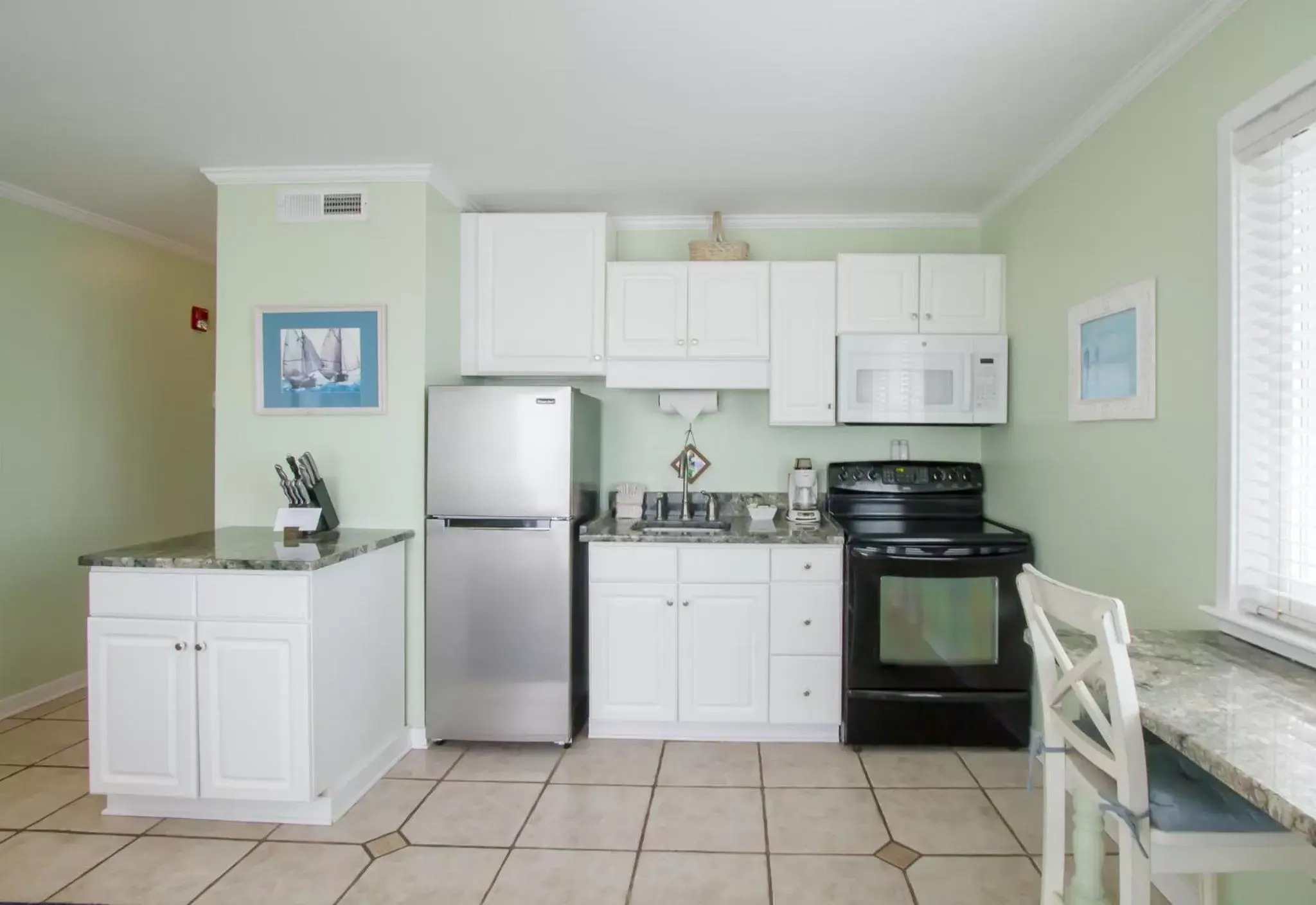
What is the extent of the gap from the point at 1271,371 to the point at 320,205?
3.20m

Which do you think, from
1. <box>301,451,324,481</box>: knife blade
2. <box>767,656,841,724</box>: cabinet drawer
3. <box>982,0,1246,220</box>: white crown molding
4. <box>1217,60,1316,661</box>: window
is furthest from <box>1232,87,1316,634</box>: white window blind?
<box>301,451,324,481</box>: knife blade

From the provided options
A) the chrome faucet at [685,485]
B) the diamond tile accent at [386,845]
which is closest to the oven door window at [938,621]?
the chrome faucet at [685,485]

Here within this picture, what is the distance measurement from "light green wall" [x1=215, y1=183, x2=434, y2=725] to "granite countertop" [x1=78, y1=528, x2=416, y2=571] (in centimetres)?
17

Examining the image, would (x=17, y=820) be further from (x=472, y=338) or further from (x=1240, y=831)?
(x=1240, y=831)

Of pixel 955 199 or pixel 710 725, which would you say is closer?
pixel 710 725

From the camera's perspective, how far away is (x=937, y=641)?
2844 mm

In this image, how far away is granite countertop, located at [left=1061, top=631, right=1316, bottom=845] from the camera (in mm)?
962

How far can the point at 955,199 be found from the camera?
10.6 feet

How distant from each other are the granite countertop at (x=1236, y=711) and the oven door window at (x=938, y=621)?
3.59ft

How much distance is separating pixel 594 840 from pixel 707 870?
1.25 ft

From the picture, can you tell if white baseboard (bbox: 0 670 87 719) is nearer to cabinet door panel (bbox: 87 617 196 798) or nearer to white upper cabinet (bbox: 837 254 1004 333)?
cabinet door panel (bbox: 87 617 196 798)

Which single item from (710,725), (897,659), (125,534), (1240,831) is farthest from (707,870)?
(125,534)

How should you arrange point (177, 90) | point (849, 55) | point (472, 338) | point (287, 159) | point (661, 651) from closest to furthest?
1. point (849, 55)
2. point (177, 90)
3. point (287, 159)
4. point (661, 651)
5. point (472, 338)

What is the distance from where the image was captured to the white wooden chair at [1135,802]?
120cm
